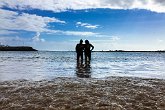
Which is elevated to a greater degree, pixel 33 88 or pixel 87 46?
pixel 87 46

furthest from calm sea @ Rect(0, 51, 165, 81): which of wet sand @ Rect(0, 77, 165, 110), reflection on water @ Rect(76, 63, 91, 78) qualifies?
wet sand @ Rect(0, 77, 165, 110)

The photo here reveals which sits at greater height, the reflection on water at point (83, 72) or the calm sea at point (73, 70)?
the reflection on water at point (83, 72)

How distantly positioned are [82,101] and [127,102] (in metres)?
1.40

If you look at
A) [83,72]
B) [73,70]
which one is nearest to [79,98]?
[83,72]

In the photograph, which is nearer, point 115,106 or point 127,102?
point 115,106

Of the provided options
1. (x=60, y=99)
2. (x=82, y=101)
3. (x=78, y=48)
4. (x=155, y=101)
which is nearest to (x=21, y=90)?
(x=60, y=99)

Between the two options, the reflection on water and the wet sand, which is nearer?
the wet sand

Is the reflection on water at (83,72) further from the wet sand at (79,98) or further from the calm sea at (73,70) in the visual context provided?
the wet sand at (79,98)

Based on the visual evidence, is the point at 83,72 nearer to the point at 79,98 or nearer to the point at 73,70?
the point at 73,70

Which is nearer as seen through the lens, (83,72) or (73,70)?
(83,72)

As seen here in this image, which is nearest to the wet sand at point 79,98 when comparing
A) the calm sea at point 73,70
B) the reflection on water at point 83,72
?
the calm sea at point 73,70

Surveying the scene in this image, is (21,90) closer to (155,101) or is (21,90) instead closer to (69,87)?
(69,87)

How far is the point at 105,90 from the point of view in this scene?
10500 millimetres

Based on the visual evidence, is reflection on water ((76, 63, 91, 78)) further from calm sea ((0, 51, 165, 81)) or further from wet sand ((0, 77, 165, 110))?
wet sand ((0, 77, 165, 110))
